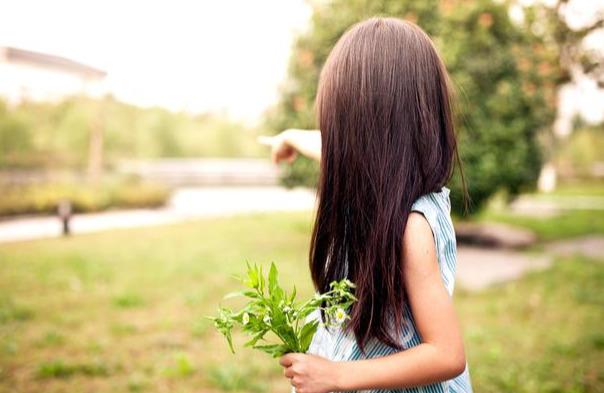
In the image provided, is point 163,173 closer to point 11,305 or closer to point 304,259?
point 304,259

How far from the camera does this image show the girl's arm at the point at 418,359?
1.31 meters

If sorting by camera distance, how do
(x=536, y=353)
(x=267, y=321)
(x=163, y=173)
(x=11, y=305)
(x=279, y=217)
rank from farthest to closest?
(x=163, y=173) < (x=279, y=217) < (x=11, y=305) < (x=536, y=353) < (x=267, y=321)

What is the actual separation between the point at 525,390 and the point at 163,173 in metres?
19.9

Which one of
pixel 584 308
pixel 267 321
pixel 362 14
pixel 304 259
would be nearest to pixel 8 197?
pixel 304 259

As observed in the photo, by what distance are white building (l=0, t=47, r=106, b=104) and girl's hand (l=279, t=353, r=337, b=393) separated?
1545 centimetres

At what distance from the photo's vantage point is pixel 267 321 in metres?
1.37

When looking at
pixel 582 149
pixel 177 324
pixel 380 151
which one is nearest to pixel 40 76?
pixel 177 324

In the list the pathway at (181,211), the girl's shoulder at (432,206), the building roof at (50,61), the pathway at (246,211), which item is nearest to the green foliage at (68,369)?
the pathway at (246,211)

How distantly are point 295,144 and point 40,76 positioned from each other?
15872 mm

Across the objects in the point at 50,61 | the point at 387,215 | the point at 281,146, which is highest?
the point at 50,61

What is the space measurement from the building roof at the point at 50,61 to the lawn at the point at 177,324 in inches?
293

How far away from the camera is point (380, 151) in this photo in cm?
142

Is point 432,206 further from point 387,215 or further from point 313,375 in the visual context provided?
point 313,375

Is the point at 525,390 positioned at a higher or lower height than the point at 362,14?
lower
